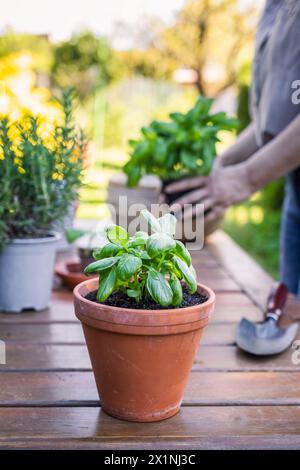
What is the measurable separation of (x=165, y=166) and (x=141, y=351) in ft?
3.06

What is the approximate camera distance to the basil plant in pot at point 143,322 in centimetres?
77

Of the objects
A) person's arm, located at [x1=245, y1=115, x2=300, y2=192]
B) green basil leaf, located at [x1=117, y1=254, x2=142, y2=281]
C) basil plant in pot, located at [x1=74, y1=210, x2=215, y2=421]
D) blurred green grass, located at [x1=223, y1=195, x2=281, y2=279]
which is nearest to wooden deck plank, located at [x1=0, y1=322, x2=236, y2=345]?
Result: basil plant in pot, located at [x1=74, y1=210, x2=215, y2=421]

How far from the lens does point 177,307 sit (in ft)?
2.64

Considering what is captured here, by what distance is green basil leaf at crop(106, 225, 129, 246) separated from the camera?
2.73ft

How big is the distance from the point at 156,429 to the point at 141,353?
0.11 metres

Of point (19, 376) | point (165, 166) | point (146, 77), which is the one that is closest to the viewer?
point (19, 376)

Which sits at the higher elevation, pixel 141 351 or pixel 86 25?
pixel 86 25

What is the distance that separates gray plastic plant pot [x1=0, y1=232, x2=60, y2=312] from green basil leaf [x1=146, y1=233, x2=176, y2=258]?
1.86ft

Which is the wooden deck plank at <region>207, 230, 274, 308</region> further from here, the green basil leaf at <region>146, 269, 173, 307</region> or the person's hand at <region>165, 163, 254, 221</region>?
the green basil leaf at <region>146, 269, 173, 307</region>

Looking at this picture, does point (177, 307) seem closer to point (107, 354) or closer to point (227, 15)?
point (107, 354)

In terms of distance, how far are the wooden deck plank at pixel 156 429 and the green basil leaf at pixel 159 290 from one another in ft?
0.58

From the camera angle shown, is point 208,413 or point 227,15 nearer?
point 208,413

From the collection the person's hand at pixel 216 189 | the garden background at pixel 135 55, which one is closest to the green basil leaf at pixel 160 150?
the person's hand at pixel 216 189
